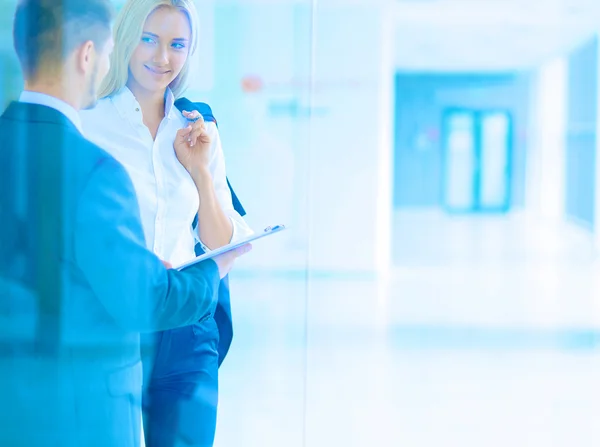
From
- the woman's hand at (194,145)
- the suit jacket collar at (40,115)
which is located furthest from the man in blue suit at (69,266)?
the woman's hand at (194,145)

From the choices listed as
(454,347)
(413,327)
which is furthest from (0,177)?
(413,327)

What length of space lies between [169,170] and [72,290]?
1.42 ft

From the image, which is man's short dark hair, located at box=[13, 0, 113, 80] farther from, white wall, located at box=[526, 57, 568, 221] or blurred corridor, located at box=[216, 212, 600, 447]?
white wall, located at box=[526, 57, 568, 221]

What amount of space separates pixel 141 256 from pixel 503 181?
65.3 ft

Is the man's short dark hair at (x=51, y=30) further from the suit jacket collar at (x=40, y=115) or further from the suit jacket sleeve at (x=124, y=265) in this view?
the suit jacket sleeve at (x=124, y=265)

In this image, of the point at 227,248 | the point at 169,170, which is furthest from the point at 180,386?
the point at 169,170

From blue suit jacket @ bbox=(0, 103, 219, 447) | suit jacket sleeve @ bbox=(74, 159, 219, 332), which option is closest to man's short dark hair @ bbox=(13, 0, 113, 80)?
blue suit jacket @ bbox=(0, 103, 219, 447)

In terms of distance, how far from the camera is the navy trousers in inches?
87.2

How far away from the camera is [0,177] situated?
2.09 m

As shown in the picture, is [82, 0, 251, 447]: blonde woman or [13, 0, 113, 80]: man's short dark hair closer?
[13, 0, 113, 80]: man's short dark hair

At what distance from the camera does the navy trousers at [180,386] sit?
221cm

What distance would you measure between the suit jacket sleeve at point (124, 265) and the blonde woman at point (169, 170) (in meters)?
0.09

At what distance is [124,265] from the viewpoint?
1956 millimetres

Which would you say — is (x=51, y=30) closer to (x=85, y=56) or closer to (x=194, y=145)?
(x=85, y=56)
